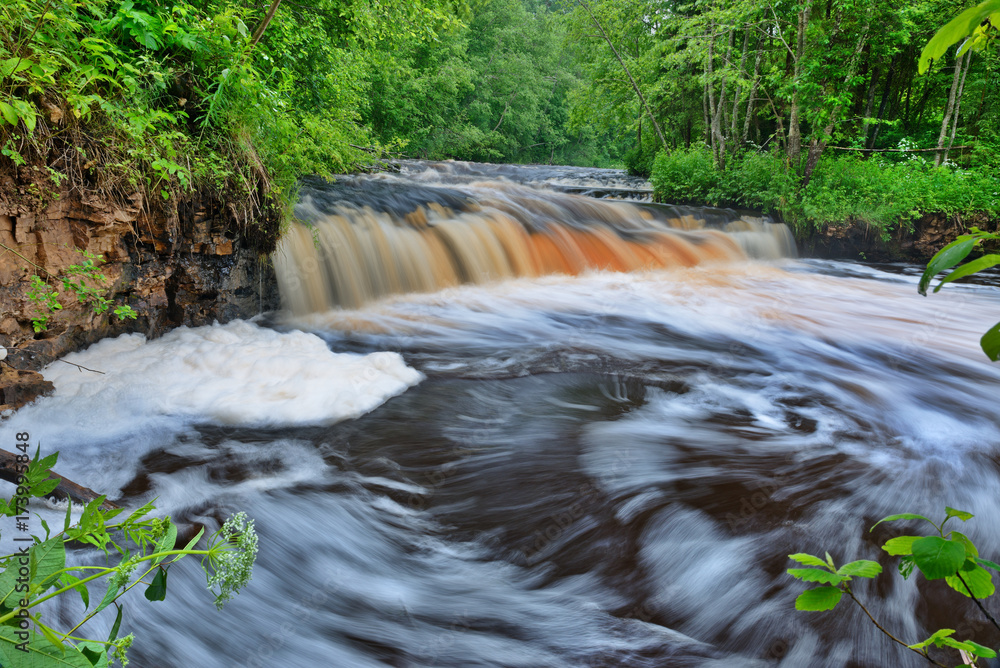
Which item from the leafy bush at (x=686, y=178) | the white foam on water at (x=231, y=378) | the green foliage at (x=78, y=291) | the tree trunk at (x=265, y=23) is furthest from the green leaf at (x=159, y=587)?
the leafy bush at (x=686, y=178)

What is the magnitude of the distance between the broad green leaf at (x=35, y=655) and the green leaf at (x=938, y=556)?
3.62 feet

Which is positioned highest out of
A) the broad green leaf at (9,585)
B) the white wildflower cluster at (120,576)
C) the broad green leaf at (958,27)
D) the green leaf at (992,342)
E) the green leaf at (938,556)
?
the broad green leaf at (958,27)

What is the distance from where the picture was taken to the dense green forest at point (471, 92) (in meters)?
3.34

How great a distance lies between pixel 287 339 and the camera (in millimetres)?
4578

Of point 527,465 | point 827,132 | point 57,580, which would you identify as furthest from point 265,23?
point 827,132

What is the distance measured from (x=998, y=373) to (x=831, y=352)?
47.2 inches

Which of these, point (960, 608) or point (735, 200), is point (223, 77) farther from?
point (735, 200)

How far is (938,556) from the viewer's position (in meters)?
0.82

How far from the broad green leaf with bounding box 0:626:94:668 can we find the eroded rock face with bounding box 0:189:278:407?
3.09 metres

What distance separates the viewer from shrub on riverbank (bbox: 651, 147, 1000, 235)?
988 cm

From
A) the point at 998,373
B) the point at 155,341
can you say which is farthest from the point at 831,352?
the point at 155,341

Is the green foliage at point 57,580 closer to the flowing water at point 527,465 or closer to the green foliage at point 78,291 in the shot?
the flowing water at point 527,465

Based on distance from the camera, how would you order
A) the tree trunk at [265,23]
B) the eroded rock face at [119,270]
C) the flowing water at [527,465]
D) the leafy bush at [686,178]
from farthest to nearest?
1. the leafy bush at [686,178]
2. the tree trunk at [265,23]
3. the eroded rock face at [119,270]
4. the flowing water at [527,465]

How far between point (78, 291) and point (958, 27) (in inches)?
160
